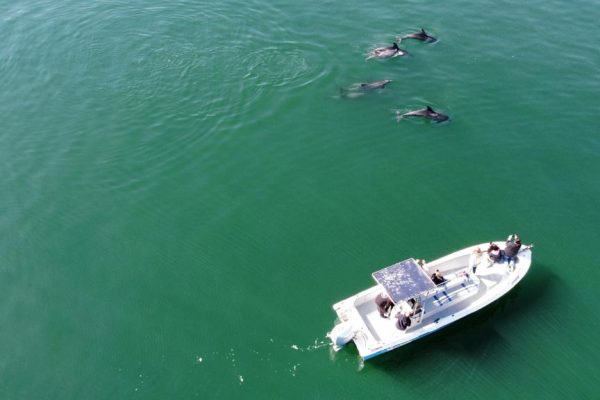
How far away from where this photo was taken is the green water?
84.2ft

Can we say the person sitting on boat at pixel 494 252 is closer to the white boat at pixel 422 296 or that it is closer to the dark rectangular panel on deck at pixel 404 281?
the white boat at pixel 422 296

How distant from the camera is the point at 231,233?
3180cm

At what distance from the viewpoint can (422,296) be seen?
1014 inches

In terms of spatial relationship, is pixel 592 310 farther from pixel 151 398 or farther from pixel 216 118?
pixel 216 118

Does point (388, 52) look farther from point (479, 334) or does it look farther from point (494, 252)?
point (479, 334)

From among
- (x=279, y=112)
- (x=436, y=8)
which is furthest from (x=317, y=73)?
(x=436, y=8)

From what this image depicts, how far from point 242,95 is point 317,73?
7.33m

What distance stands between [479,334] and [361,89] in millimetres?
23154

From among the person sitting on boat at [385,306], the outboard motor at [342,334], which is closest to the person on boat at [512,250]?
the person sitting on boat at [385,306]

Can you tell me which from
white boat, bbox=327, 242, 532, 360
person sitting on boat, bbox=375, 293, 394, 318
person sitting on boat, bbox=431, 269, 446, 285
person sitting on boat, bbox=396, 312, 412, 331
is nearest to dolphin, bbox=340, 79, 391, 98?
white boat, bbox=327, 242, 532, 360

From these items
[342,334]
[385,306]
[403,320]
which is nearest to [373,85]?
[385,306]

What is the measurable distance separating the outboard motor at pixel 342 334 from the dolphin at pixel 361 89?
22.6 metres

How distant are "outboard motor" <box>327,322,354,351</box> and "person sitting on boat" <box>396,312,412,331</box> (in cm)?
250

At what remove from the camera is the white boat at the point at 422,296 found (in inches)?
981
